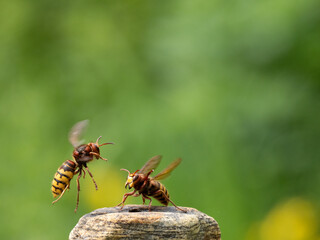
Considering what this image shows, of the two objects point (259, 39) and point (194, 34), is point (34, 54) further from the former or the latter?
point (259, 39)

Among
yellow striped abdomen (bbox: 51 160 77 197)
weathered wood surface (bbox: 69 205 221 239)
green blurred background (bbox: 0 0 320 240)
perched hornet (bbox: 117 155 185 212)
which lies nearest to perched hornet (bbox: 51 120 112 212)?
yellow striped abdomen (bbox: 51 160 77 197)

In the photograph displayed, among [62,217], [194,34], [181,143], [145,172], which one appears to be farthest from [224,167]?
[145,172]

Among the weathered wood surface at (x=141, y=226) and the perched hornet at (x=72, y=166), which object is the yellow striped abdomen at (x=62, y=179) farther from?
the weathered wood surface at (x=141, y=226)

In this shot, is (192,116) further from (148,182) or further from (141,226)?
(141,226)

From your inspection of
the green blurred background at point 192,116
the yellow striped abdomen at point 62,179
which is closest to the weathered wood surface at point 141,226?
the yellow striped abdomen at point 62,179

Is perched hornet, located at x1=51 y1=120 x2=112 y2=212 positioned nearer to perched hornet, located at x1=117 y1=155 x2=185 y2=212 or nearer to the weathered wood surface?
perched hornet, located at x1=117 y1=155 x2=185 y2=212

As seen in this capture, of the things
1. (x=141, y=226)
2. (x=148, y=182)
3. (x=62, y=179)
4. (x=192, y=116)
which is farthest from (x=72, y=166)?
(x=192, y=116)

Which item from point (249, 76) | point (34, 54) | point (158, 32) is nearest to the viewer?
point (249, 76)
